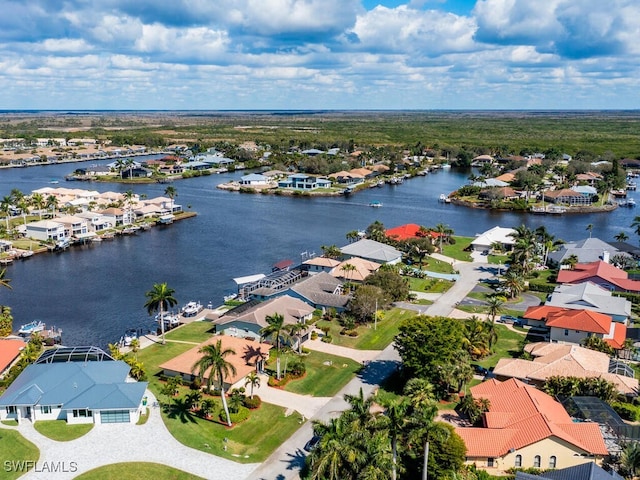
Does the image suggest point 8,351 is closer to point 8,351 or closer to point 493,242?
point 8,351

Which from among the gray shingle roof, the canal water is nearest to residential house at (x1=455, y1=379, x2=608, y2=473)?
the gray shingle roof

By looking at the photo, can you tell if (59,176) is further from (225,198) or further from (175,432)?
(175,432)

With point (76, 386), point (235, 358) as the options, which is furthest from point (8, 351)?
point (235, 358)

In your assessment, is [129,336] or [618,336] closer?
[618,336]

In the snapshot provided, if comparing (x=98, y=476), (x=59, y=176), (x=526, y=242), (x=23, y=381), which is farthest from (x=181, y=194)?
(x=98, y=476)

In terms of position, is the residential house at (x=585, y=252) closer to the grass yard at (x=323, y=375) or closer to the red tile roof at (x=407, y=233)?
the red tile roof at (x=407, y=233)

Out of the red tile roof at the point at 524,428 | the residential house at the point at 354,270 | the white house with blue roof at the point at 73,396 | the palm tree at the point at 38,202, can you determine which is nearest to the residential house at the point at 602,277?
the residential house at the point at 354,270
